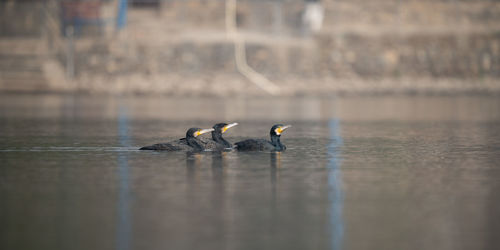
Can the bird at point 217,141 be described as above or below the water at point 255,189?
above

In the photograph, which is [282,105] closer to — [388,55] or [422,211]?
[388,55]

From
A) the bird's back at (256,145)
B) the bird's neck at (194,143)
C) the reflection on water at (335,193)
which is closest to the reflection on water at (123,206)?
the bird's neck at (194,143)

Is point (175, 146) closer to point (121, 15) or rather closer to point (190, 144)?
point (190, 144)

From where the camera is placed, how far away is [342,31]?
56375 mm

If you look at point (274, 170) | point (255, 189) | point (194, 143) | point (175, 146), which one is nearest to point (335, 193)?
point (255, 189)

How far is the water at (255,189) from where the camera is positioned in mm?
10930

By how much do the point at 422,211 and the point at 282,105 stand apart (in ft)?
103

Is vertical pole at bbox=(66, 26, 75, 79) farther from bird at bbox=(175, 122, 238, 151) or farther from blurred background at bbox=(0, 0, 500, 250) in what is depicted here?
bird at bbox=(175, 122, 238, 151)

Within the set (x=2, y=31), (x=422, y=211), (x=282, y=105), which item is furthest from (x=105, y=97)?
(x=422, y=211)

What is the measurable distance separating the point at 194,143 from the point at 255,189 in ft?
19.2

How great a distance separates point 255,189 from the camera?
14625 millimetres

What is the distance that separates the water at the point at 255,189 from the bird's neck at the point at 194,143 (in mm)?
575

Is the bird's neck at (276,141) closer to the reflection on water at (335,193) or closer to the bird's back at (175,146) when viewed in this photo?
the reflection on water at (335,193)

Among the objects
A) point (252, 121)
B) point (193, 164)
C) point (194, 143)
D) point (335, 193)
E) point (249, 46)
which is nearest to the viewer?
point (335, 193)
